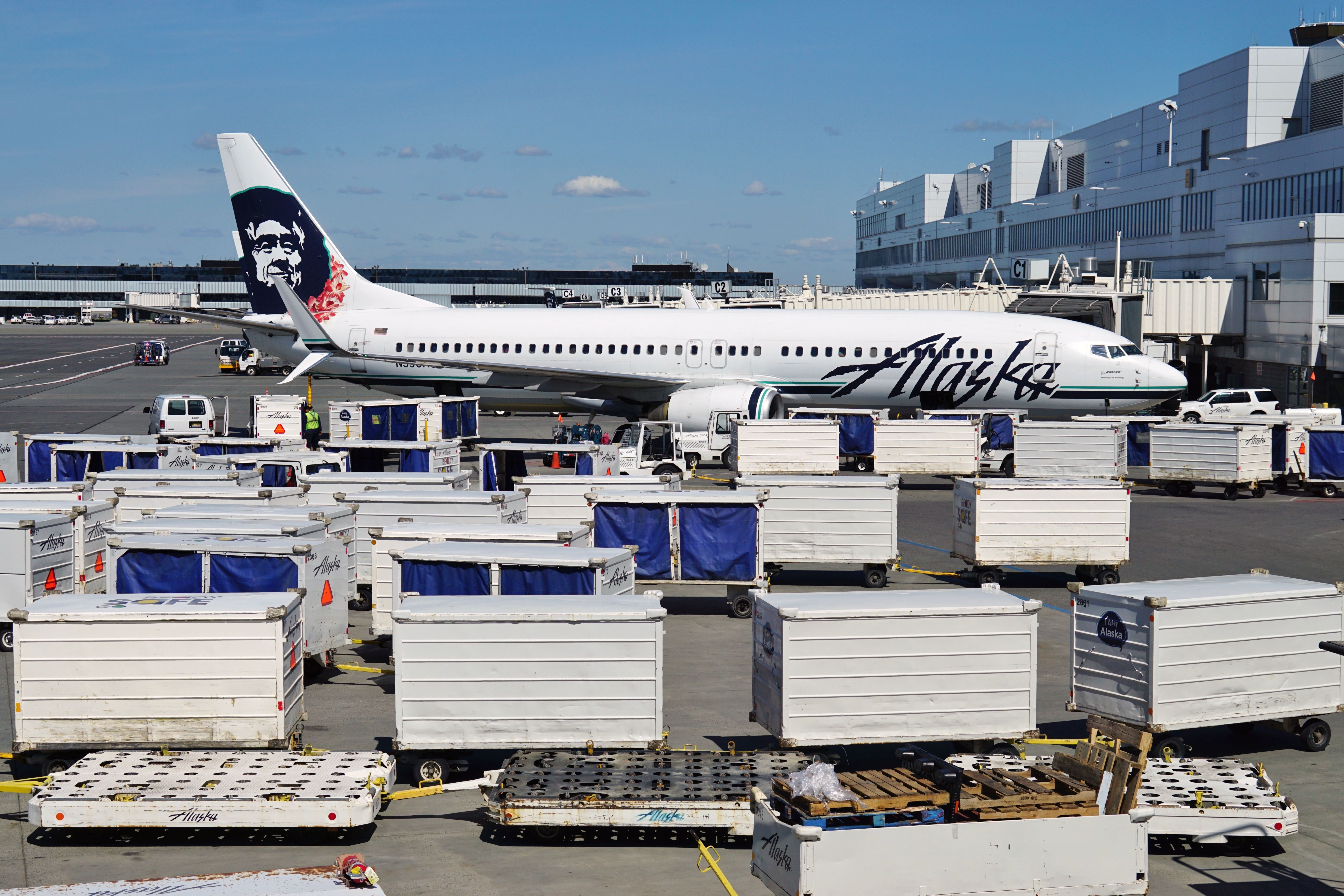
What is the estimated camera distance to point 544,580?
18.1 m

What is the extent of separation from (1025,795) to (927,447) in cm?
2871

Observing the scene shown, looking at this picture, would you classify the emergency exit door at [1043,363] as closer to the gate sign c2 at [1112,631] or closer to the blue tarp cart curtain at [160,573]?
the gate sign c2 at [1112,631]

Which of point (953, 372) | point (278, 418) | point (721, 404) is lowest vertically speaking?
point (278, 418)

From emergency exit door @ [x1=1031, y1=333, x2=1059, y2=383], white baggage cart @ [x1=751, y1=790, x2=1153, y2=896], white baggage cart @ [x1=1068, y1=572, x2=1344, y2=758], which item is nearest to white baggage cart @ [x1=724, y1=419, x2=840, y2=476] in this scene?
emergency exit door @ [x1=1031, y1=333, x2=1059, y2=383]

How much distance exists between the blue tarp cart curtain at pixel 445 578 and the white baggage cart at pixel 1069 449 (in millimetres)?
26116

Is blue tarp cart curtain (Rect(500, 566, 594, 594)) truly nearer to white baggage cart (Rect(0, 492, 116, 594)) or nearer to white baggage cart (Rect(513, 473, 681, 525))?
white baggage cart (Rect(0, 492, 116, 594))

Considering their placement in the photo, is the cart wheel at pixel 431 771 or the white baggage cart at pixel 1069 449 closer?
the cart wheel at pixel 431 771

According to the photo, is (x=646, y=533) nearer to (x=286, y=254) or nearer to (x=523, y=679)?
(x=523, y=679)

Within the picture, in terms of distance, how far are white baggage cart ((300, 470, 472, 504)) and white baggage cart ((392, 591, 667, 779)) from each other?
1070 cm

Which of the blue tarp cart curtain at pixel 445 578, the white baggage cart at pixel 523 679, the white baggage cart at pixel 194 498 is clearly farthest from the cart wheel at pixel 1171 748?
the white baggage cart at pixel 194 498

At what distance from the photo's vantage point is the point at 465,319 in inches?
2030

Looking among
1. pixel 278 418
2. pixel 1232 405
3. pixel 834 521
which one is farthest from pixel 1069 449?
pixel 278 418

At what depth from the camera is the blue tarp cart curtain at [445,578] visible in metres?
18.2

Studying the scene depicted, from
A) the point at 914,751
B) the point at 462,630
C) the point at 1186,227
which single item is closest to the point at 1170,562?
the point at 914,751
